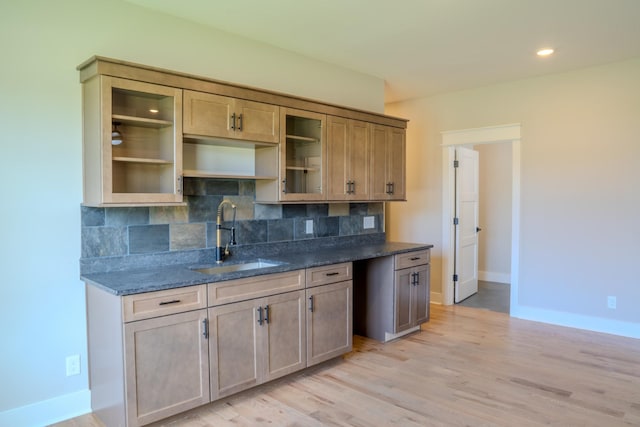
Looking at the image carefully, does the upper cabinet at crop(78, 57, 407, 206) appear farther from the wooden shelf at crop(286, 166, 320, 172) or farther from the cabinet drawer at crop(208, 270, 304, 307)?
the cabinet drawer at crop(208, 270, 304, 307)

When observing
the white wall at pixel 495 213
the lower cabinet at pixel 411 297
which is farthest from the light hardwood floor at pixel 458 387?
the white wall at pixel 495 213

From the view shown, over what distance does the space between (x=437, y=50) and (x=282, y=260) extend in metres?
2.26

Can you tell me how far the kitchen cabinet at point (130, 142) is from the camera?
7.81ft

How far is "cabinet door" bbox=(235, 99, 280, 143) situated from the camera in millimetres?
2934

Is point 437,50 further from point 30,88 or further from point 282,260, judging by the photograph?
point 30,88

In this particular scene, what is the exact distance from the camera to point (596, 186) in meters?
4.14

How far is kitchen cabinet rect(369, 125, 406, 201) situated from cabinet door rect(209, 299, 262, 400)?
1.86m

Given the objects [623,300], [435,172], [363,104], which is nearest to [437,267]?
[435,172]

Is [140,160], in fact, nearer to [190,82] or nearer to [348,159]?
[190,82]

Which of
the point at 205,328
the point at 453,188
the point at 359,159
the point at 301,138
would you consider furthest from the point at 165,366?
the point at 453,188

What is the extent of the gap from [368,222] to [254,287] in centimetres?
204

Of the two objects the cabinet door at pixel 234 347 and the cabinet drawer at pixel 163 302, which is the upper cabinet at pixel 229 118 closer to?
the cabinet drawer at pixel 163 302

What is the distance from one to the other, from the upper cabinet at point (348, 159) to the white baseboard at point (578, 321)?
2.30 meters

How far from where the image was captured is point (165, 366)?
233cm
